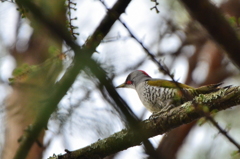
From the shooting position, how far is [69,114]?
2.92 metres

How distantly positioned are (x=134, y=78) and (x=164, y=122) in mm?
2426

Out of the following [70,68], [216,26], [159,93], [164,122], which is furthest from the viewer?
[159,93]

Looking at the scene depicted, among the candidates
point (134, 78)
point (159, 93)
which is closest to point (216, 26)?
point (159, 93)

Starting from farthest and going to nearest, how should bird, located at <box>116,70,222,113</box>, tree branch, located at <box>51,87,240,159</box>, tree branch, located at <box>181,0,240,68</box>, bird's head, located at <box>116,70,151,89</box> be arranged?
bird's head, located at <box>116,70,151,89</box>, bird, located at <box>116,70,222,113</box>, tree branch, located at <box>51,87,240,159</box>, tree branch, located at <box>181,0,240,68</box>

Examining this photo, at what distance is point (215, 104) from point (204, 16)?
1813mm

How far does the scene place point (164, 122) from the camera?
324 centimetres

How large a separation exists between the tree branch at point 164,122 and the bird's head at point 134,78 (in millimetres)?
2109

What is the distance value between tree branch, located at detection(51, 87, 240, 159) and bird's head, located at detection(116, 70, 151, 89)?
83.0 inches

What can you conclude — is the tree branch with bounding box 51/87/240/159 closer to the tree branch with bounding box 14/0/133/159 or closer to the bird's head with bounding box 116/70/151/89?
the tree branch with bounding box 14/0/133/159

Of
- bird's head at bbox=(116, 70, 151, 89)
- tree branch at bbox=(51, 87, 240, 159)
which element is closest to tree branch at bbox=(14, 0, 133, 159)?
tree branch at bbox=(51, 87, 240, 159)

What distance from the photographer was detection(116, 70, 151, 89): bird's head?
544 cm

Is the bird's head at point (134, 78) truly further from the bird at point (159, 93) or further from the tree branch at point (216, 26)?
the tree branch at point (216, 26)

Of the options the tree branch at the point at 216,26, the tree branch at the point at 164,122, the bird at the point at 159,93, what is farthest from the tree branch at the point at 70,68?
the bird at the point at 159,93

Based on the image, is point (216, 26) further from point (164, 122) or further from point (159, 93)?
point (159, 93)
